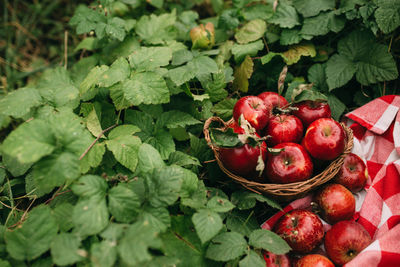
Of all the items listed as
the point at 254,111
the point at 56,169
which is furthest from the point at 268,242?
the point at 56,169

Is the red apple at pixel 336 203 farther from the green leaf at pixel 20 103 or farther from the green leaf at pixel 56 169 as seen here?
the green leaf at pixel 20 103

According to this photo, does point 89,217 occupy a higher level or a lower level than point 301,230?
higher

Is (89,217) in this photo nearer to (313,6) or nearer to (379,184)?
(379,184)

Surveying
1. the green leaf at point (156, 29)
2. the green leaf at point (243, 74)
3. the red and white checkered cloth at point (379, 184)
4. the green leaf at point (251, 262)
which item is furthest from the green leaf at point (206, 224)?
the green leaf at point (156, 29)

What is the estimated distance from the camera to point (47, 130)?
1152 mm

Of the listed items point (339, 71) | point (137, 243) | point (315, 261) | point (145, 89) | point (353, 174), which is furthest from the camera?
point (339, 71)

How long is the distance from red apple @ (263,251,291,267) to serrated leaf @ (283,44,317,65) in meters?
1.17

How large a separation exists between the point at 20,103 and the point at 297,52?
1.68m

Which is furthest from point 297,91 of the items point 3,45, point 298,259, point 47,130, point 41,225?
point 3,45

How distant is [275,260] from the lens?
143 cm

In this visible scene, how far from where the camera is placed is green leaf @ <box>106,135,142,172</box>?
1.44 metres

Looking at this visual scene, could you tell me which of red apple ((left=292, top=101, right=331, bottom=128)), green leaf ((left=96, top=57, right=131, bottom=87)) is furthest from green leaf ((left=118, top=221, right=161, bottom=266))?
red apple ((left=292, top=101, right=331, bottom=128))

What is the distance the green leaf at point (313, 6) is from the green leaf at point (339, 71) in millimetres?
320

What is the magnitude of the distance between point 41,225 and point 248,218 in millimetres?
914
